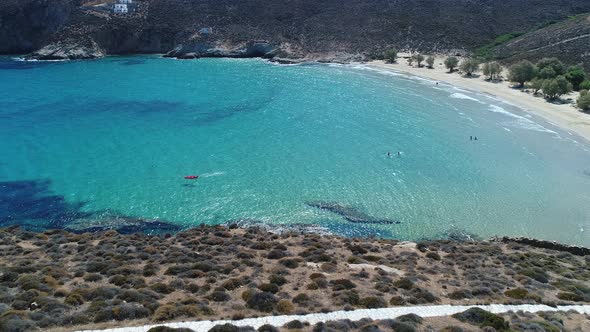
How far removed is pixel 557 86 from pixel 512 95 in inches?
347

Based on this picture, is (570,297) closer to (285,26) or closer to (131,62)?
(131,62)

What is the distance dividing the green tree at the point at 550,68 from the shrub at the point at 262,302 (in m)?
86.0

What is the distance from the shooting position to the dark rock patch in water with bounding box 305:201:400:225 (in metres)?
46.2

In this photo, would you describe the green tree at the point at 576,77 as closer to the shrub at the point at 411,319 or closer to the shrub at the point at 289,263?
the shrub at the point at 289,263

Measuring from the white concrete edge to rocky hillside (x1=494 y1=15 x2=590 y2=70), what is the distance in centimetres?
8706

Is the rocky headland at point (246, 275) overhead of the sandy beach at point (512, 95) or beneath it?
beneath

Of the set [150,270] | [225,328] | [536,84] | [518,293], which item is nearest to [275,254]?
[150,270]

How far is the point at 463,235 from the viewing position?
44.4 metres

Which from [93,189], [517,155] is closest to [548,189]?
[517,155]

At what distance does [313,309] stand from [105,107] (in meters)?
71.6

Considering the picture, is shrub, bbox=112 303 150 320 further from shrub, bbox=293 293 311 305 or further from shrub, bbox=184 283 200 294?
shrub, bbox=293 293 311 305

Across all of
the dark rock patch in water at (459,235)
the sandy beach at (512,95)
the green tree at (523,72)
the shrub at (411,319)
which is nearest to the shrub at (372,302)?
the shrub at (411,319)

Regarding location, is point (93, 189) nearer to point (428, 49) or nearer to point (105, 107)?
point (105, 107)

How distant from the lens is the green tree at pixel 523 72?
307 feet
